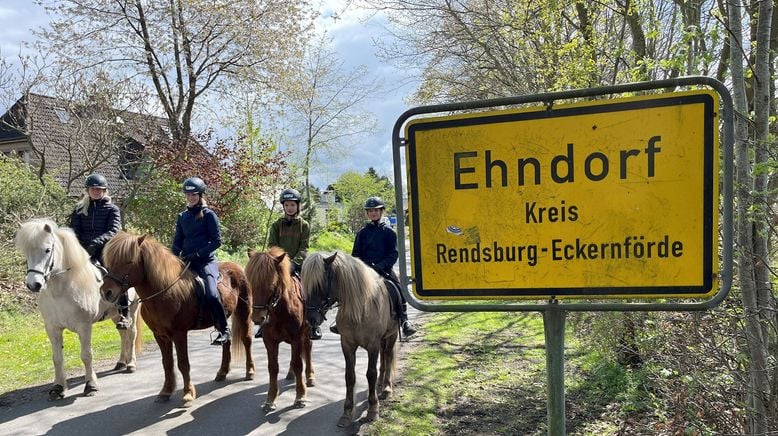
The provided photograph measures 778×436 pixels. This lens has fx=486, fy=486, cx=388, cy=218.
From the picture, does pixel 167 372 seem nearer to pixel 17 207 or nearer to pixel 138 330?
pixel 138 330

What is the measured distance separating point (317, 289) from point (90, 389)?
323cm

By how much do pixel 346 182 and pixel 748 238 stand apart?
135ft

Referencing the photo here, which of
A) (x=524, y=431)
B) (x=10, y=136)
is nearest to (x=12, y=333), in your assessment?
(x=524, y=431)

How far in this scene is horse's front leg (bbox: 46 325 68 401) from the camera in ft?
17.9

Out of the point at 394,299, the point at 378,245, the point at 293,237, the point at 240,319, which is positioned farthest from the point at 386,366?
the point at 293,237

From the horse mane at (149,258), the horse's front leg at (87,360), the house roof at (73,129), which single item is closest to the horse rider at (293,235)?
the horse mane at (149,258)

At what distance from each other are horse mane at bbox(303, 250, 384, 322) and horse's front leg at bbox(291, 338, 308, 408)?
878 millimetres

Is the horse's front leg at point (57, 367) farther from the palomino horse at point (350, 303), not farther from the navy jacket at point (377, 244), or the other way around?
the navy jacket at point (377, 244)

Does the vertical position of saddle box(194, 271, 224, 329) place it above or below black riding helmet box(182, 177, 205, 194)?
below

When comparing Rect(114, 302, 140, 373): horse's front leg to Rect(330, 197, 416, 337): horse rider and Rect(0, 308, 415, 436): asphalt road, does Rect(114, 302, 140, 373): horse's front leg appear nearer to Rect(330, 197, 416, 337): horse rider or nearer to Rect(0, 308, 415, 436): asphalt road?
Rect(0, 308, 415, 436): asphalt road

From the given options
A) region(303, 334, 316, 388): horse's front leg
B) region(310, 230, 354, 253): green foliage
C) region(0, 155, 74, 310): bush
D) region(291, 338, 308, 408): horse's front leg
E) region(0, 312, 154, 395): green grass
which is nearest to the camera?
region(291, 338, 308, 408): horse's front leg

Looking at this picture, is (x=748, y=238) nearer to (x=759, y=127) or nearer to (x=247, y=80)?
(x=759, y=127)

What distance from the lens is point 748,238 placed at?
8.13ft

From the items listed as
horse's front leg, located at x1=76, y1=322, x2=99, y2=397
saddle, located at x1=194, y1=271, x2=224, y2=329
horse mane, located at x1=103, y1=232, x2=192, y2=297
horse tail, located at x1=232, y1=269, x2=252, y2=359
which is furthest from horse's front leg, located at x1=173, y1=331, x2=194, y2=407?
horse's front leg, located at x1=76, y1=322, x2=99, y2=397
